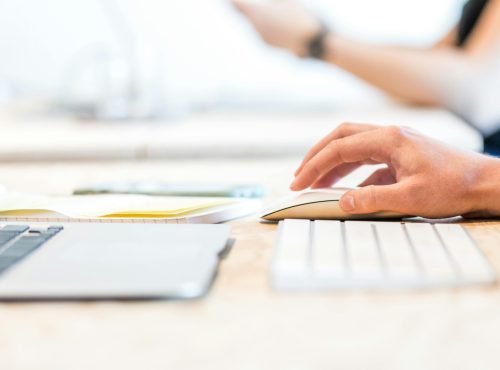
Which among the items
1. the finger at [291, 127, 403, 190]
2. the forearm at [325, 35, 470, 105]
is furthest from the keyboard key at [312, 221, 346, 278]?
the forearm at [325, 35, 470, 105]

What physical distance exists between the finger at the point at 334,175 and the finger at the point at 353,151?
16 mm

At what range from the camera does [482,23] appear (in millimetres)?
1938

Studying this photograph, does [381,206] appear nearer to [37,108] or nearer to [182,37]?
[37,108]

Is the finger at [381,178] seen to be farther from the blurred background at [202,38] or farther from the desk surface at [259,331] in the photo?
the blurred background at [202,38]

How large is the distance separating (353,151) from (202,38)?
5.76 feet

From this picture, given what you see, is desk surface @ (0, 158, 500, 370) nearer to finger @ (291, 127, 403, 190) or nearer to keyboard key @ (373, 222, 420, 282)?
keyboard key @ (373, 222, 420, 282)

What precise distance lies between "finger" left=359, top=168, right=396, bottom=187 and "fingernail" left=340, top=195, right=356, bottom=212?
0.11 m

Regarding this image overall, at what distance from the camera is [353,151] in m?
0.90

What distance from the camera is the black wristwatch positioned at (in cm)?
223

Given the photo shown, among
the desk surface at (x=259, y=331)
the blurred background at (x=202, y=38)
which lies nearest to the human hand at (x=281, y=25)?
the blurred background at (x=202, y=38)

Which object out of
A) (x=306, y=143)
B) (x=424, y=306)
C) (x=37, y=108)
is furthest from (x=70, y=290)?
(x=37, y=108)

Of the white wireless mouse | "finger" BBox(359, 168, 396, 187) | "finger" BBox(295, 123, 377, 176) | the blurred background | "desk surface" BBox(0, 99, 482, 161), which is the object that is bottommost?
the white wireless mouse

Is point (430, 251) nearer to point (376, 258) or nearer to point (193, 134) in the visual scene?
point (376, 258)

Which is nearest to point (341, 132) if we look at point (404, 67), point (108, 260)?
point (108, 260)
